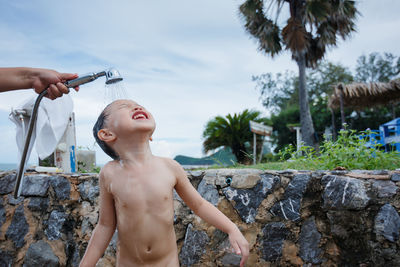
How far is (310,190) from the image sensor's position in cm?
287

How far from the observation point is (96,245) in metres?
1.59

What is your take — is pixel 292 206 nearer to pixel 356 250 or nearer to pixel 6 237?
pixel 356 250

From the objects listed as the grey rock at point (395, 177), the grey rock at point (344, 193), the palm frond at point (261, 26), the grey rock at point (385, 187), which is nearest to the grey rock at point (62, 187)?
the grey rock at point (344, 193)

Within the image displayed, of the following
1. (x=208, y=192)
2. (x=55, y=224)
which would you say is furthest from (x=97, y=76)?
(x=55, y=224)

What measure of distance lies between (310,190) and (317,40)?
36.1 ft

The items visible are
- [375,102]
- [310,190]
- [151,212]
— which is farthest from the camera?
[375,102]

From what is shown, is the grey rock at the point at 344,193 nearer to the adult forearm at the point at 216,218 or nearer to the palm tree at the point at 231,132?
the adult forearm at the point at 216,218

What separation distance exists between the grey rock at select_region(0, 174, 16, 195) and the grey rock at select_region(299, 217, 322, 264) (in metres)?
3.07

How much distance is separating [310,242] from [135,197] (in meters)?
1.94

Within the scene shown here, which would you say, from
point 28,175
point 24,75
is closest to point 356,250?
point 24,75

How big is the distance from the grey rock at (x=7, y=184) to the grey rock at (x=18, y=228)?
0.24 meters

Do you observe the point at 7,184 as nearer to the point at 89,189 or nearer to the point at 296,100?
the point at 89,189

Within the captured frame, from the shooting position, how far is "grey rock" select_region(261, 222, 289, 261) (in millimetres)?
2887

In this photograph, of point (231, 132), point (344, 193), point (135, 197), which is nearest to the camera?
point (135, 197)
